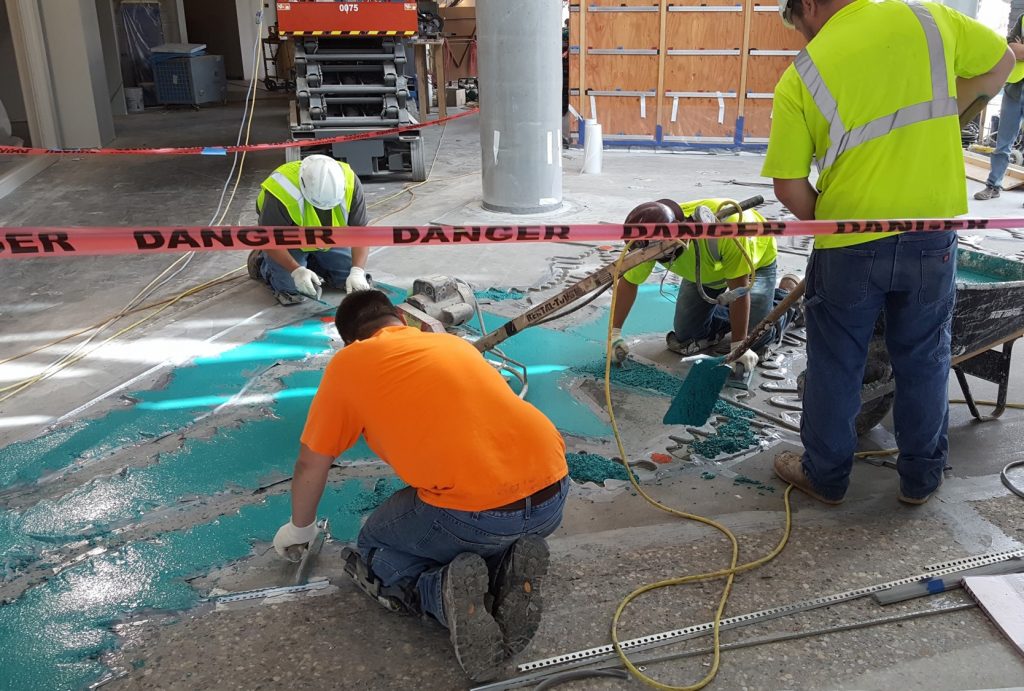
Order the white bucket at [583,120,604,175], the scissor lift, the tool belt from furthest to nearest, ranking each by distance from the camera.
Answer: the white bucket at [583,120,604,175] → the scissor lift → the tool belt

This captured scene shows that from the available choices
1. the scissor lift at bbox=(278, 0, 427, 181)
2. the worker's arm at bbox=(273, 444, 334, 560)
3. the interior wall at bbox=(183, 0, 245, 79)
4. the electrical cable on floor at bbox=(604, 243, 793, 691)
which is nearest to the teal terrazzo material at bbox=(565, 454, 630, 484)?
the electrical cable on floor at bbox=(604, 243, 793, 691)

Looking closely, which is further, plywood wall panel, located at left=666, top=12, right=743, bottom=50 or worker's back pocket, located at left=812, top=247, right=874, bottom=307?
plywood wall panel, located at left=666, top=12, right=743, bottom=50

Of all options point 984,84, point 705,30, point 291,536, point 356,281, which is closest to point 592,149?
point 705,30

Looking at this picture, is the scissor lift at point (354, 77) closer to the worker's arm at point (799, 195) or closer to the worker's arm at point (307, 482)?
the worker's arm at point (799, 195)

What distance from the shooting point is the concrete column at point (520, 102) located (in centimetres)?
730

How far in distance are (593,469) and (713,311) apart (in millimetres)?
1548

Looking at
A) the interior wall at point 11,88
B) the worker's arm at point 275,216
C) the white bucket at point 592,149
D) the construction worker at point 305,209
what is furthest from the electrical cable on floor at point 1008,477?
the interior wall at point 11,88

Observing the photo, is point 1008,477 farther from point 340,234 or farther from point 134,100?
point 134,100

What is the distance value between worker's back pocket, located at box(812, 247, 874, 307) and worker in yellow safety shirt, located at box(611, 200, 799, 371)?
25.4 inches

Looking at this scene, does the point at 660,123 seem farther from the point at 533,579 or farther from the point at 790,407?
the point at 533,579

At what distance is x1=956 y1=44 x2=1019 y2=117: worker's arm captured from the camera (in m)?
2.84

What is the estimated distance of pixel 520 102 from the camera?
7.52 meters

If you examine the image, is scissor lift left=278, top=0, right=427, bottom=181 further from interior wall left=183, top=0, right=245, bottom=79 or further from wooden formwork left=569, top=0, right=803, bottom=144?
interior wall left=183, top=0, right=245, bottom=79

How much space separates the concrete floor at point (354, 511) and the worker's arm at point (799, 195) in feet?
3.63
